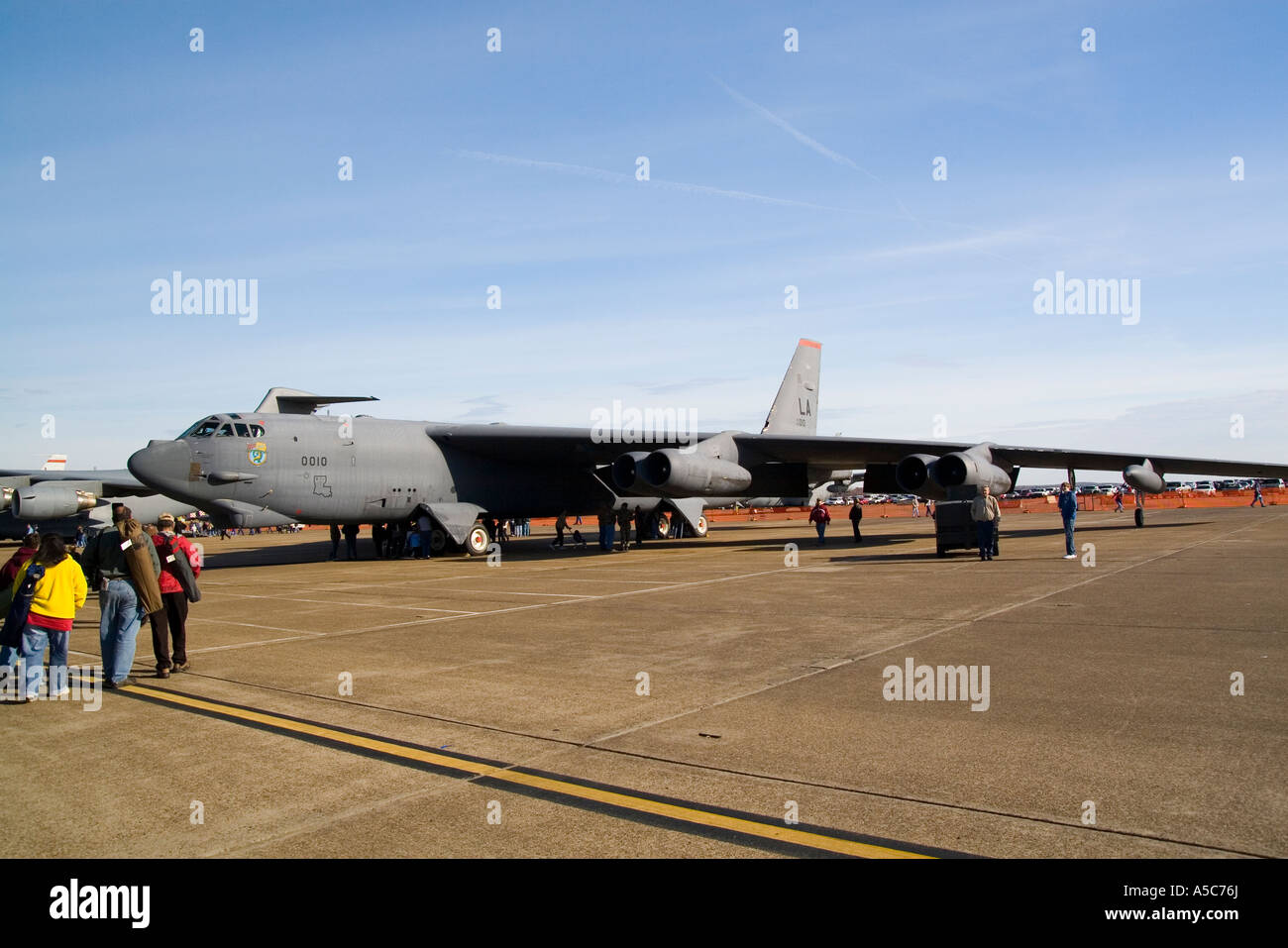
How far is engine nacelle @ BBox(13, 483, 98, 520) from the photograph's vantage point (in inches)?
1209

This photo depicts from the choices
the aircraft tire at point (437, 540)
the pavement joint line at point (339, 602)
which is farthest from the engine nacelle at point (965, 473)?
the pavement joint line at point (339, 602)

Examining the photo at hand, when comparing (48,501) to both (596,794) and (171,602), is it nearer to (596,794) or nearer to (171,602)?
(171,602)

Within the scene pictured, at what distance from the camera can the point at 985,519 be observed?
61.3 feet

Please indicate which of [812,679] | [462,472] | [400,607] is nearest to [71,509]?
[462,472]

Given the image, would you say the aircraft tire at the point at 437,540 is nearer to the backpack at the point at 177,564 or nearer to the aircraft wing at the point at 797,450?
the aircraft wing at the point at 797,450

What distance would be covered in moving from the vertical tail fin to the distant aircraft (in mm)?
3077

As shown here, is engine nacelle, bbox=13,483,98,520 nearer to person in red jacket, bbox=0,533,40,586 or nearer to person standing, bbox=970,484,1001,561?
person in red jacket, bbox=0,533,40,586

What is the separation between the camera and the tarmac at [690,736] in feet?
14.1

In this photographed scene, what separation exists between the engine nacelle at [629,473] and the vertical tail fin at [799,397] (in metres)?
9.29

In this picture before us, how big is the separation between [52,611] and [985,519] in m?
16.3

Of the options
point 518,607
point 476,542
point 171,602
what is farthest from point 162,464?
point 171,602

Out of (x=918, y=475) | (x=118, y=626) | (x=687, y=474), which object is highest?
(x=687, y=474)

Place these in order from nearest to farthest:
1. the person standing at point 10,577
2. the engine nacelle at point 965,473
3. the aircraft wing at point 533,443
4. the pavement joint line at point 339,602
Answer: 1. the person standing at point 10,577
2. the pavement joint line at point 339,602
3. the engine nacelle at point 965,473
4. the aircraft wing at point 533,443
